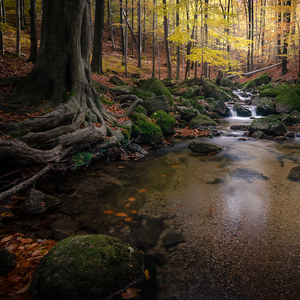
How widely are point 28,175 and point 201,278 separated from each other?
3.82 m

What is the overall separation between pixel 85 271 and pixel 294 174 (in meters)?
5.99

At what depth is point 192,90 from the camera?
17859mm

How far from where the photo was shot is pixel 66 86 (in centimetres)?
629

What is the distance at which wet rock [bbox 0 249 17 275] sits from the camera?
90.7 inches

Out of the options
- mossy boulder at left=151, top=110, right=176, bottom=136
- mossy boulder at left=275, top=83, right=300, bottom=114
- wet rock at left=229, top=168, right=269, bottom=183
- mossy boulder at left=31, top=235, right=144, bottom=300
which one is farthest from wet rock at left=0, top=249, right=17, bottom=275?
mossy boulder at left=275, top=83, right=300, bottom=114

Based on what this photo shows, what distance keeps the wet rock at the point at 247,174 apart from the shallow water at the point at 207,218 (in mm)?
27

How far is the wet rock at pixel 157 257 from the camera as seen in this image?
9.04 ft

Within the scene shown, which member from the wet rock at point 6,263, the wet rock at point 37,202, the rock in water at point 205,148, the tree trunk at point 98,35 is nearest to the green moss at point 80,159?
the wet rock at point 37,202

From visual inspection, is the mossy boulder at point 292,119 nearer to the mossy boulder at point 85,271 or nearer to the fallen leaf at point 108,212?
the fallen leaf at point 108,212

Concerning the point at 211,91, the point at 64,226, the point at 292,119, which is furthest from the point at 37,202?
the point at 211,91

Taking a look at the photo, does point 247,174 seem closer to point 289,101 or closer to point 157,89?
point 157,89

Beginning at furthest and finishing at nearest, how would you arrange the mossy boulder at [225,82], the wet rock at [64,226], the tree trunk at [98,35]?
the mossy boulder at [225,82], the tree trunk at [98,35], the wet rock at [64,226]

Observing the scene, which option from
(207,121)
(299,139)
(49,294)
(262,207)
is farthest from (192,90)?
(49,294)

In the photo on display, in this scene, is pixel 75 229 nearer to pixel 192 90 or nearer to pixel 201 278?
pixel 201 278
